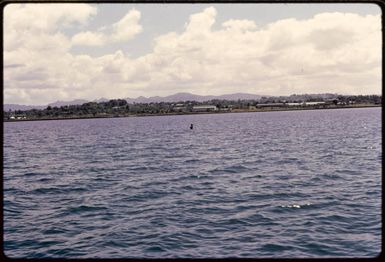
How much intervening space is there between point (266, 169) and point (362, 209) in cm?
1474

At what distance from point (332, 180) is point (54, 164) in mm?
27226

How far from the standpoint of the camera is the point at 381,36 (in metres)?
4.41

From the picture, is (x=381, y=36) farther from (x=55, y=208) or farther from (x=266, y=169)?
(x=266, y=169)

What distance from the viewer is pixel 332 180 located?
90.4 feet

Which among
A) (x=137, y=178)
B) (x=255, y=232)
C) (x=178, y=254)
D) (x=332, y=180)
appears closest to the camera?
(x=178, y=254)

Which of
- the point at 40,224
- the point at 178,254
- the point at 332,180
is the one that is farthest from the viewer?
the point at 332,180

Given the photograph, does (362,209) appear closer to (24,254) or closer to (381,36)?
(24,254)

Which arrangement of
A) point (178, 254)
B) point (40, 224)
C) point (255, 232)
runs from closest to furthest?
point (178, 254) → point (255, 232) → point (40, 224)

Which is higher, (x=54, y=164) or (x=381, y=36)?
(x=381, y=36)

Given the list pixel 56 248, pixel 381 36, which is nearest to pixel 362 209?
pixel 56 248

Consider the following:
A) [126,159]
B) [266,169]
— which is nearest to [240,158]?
[266,169]

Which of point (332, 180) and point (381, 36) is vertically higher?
point (381, 36)

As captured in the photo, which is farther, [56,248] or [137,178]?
[137,178]

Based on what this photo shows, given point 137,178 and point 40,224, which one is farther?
point 137,178
